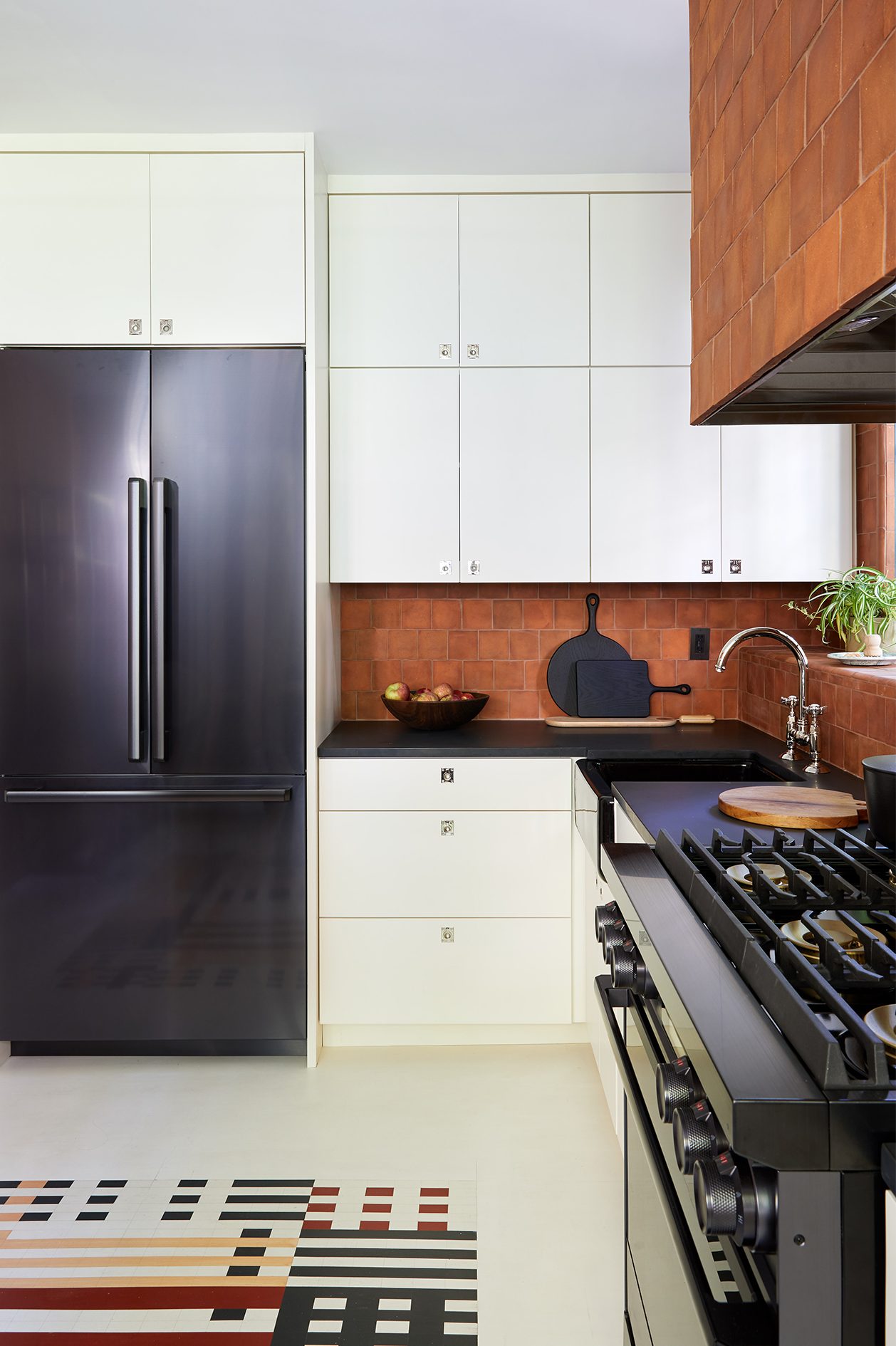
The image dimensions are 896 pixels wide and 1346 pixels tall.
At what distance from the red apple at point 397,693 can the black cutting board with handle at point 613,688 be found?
0.65 meters

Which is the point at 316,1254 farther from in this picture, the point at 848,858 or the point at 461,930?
the point at 848,858

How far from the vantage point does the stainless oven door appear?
0.81 m

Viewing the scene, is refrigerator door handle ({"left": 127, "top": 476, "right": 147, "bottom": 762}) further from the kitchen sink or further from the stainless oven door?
the stainless oven door

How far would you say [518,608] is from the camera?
11.6 ft

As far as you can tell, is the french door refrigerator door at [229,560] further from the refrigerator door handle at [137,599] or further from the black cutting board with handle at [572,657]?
the black cutting board with handle at [572,657]

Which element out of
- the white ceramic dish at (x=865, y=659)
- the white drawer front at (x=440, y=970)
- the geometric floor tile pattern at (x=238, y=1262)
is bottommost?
the geometric floor tile pattern at (x=238, y=1262)

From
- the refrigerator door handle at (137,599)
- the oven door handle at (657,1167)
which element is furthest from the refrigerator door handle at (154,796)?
the oven door handle at (657,1167)

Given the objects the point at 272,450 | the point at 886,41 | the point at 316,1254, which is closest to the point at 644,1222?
the point at 316,1254

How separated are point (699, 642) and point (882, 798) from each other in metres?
1.97

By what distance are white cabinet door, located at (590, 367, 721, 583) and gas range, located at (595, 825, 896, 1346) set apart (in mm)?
1792

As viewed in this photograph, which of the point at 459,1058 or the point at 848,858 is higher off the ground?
the point at 848,858

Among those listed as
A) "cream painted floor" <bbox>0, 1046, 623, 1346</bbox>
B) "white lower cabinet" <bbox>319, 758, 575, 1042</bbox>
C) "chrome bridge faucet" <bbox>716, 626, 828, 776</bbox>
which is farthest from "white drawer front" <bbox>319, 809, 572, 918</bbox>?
"chrome bridge faucet" <bbox>716, 626, 828, 776</bbox>

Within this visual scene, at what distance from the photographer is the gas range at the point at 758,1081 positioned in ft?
2.39

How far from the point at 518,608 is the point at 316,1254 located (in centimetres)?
216
